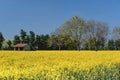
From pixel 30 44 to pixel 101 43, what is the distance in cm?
1984

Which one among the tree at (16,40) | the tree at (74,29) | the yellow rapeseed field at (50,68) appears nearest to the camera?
the yellow rapeseed field at (50,68)

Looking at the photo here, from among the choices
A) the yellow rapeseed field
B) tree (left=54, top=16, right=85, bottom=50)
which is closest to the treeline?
tree (left=54, top=16, right=85, bottom=50)

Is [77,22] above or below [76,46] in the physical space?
above

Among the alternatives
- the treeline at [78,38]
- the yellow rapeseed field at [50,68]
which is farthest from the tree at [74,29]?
the yellow rapeseed field at [50,68]

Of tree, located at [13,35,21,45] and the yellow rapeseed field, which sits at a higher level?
tree, located at [13,35,21,45]

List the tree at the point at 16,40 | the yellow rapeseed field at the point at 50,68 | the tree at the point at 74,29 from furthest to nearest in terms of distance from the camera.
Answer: the tree at the point at 16,40
the tree at the point at 74,29
the yellow rapeseed field at the point at 50,68

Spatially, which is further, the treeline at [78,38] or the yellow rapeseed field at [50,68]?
the treeline at [78,38]

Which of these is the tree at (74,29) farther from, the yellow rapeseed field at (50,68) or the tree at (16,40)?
the yellow rapeseed field at (50,68)

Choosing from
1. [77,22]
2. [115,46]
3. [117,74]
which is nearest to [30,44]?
[77,22]

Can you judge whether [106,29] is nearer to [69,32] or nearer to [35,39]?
[69,32]

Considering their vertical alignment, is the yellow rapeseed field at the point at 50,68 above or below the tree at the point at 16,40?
below

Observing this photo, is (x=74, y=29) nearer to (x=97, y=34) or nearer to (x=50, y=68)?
(x=97, y=34)

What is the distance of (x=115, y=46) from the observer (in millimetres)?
94250

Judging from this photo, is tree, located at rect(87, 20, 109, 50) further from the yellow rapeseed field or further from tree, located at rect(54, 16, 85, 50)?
the yellow rapeseed field
